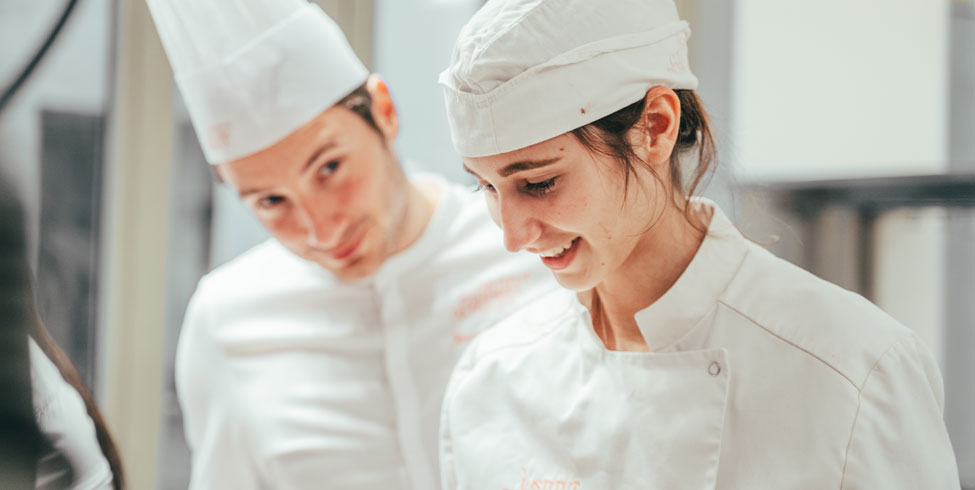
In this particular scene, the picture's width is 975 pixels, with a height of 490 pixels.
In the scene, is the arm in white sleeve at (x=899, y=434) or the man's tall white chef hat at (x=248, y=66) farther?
the man's tall white chef hat at (x=248, y=66)

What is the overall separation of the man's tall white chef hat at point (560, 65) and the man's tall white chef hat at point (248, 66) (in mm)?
336

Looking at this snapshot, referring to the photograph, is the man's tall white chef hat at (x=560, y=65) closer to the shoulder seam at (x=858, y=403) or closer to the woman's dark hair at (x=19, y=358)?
the shoulder seam at (x=858, y=403)

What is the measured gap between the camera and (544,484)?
0.86 metres

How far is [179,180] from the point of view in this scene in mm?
1116

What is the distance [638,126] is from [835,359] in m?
0.25

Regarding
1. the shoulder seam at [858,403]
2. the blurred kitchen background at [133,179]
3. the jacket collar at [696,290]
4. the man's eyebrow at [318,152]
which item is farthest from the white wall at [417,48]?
the shoulder seam at [858,403]

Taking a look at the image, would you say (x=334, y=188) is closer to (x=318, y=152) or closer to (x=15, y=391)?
(x=318, y=152)

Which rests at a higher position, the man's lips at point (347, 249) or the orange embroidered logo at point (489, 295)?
the man's lips at point (347, 249)

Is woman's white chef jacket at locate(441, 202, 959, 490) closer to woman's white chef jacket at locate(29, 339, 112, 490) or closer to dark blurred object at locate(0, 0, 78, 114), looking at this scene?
woman's white chef jacket at locate(29, 339, 112, 490)

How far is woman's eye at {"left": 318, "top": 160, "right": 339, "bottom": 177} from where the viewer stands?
105 cm

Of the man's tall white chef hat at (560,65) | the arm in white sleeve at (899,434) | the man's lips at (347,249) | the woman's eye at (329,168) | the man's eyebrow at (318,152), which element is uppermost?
the man's tall white chef hat at (560,65)

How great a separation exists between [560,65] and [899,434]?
15.6 inches

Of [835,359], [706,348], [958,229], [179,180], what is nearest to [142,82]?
[179,180]

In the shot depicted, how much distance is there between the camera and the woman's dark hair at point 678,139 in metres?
0.75
